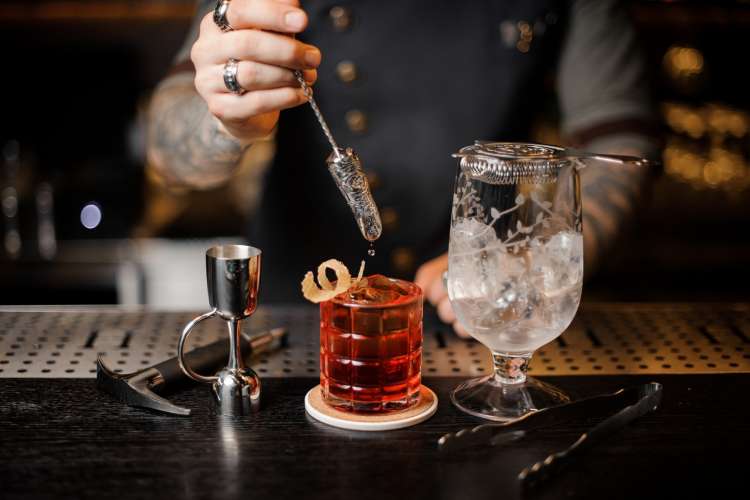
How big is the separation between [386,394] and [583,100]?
1.24m

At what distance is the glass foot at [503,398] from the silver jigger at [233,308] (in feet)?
0.98

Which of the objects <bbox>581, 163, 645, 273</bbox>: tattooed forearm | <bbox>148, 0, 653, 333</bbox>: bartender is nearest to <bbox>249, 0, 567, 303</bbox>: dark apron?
<bbox>148, 0, 653, 333</bbox>: bartender

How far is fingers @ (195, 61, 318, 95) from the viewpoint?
49.9 inches

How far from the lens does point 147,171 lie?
3533 millimetres

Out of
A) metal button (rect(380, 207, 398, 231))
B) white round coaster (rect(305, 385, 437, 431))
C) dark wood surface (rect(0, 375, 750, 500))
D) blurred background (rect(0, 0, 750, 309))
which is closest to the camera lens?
dark wood surface (rect(0, 375, 750, 500))

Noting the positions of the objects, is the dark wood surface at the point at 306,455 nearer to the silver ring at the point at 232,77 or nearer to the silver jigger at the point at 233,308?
the silver jigger at the point at 233,308

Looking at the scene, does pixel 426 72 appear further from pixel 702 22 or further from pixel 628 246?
pixel 702 22

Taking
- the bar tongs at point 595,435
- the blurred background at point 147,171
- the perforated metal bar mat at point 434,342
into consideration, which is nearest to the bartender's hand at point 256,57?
the perforated metal bar mat at point 434,342

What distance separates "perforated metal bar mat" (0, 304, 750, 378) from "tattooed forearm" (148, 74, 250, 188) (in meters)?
0.33

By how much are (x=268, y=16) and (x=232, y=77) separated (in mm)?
131

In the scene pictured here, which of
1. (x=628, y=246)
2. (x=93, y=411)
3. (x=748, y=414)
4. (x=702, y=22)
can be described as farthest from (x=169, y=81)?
(x=702, y=22)

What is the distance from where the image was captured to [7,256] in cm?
315

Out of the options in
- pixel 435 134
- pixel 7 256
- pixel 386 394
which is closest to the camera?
pixel 386 394

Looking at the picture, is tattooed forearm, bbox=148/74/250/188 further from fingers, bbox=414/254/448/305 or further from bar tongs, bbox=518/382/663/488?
bar tongs, bbox=518/382/663/488
